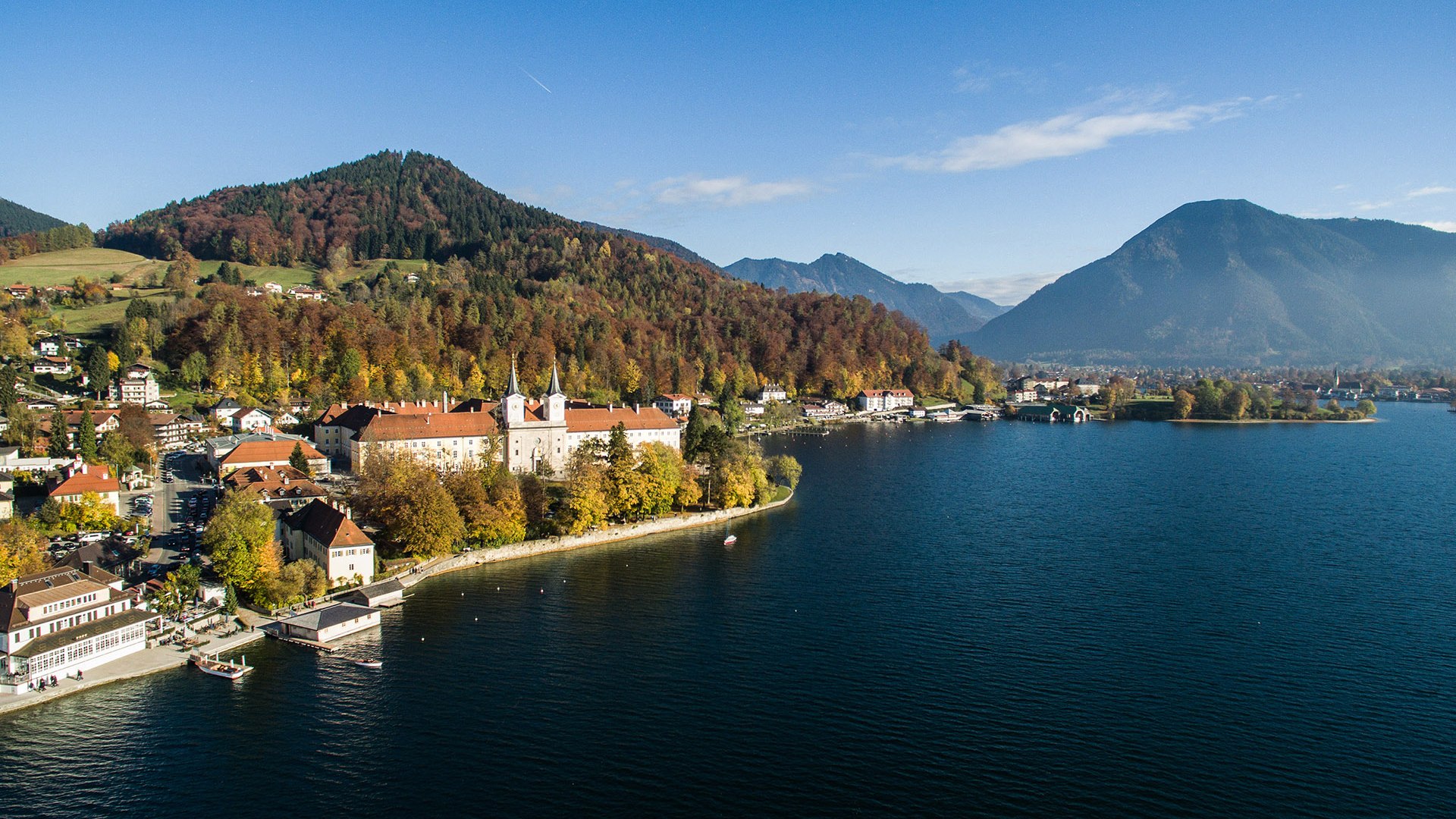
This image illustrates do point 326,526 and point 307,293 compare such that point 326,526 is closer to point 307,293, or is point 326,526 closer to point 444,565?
point 444,565

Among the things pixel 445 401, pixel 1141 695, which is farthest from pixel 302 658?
pixel 445 401

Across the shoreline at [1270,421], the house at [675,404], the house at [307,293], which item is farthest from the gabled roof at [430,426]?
the shoreline at [1270,421]

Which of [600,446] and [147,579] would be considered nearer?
[147,579]

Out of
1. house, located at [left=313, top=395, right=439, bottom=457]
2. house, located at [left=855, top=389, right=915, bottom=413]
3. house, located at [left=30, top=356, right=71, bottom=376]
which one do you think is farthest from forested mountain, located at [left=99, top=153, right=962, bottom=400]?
house, located at [left=313, top=395, right=439, bottom=457]

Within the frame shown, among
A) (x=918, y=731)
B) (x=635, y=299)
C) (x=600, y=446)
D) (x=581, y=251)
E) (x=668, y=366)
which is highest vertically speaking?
(x=581, y=251)

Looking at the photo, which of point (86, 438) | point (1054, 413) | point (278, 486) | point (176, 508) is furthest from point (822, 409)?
point (176, 508)

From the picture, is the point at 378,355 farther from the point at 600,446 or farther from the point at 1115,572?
the point at 1115,572

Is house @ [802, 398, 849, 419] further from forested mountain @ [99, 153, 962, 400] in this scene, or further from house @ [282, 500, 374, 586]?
house @ [282, 500, 374, 586]
